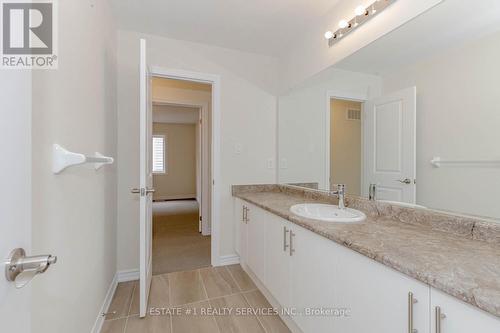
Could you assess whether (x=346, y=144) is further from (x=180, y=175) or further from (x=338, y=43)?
(x=180, y=175)

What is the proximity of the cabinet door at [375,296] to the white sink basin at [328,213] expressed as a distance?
0.31m

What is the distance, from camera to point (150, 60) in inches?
89.7

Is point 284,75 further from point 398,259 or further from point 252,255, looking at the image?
point 398,259

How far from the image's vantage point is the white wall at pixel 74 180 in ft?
2.85

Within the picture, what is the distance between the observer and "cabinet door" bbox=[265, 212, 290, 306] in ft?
5.05

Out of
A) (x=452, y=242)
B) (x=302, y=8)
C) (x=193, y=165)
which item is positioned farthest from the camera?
(x=193, y=165)

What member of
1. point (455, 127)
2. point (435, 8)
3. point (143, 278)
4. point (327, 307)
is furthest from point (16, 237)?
point (435, 8)

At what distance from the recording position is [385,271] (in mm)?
873

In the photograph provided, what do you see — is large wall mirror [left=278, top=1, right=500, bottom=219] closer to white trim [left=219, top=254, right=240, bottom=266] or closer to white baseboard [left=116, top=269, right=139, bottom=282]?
white trim [left=219, top=254, right=240, bottom=266]

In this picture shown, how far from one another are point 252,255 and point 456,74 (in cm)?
188

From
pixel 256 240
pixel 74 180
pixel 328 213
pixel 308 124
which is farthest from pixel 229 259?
pixel 74 180

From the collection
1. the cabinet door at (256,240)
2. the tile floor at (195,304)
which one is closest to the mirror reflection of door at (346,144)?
the cabinet door at (256,240)

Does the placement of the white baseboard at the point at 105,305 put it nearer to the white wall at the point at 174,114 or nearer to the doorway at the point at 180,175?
the doorway at the point at 180,175

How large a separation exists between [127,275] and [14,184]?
2.15 meters
